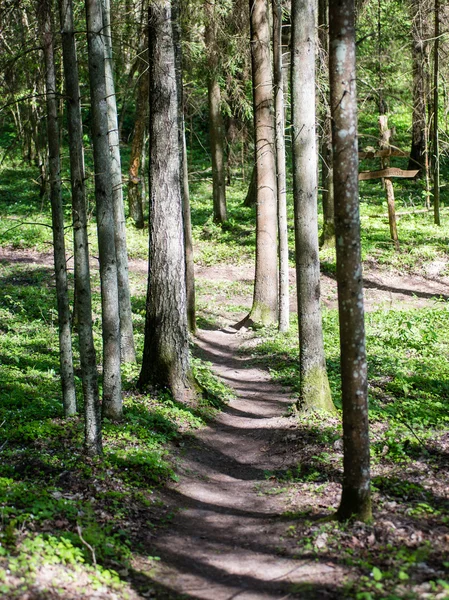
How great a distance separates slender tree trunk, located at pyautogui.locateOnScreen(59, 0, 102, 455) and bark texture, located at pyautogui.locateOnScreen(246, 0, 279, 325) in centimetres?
884

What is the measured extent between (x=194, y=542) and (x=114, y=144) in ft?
23.7

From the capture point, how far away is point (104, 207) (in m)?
7.78

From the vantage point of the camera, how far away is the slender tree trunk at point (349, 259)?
17.7 ft

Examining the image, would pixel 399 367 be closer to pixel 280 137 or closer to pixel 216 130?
pixel 280 137

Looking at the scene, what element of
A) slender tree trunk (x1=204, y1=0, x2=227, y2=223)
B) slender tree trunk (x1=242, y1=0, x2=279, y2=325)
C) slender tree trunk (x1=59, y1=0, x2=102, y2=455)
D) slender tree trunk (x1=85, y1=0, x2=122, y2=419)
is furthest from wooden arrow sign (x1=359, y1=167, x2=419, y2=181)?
slender tree trunk (x1=59, y1=0, x2=102, y2=455)

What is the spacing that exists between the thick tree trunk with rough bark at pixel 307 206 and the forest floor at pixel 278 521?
656 mm

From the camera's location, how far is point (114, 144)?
35.6 feet

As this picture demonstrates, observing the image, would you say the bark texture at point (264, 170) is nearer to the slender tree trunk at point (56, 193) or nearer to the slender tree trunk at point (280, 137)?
the slender tree trunk at point (280, 137)

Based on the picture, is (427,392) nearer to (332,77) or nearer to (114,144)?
(332,77)

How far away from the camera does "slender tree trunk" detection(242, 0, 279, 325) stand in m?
15.4

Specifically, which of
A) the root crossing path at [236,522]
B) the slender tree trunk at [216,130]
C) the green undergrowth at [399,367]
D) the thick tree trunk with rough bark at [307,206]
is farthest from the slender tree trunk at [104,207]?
the slender tree trunk at [216,130]

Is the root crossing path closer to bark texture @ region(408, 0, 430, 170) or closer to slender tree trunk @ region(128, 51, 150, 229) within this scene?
bark texture @ region(408, 0, 430, 170)

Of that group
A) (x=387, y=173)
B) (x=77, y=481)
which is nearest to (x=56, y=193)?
(x=77, y=481)

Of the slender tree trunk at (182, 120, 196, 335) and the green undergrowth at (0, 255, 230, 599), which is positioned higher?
the slender tree trunk at (182, 120, 196, 335)
